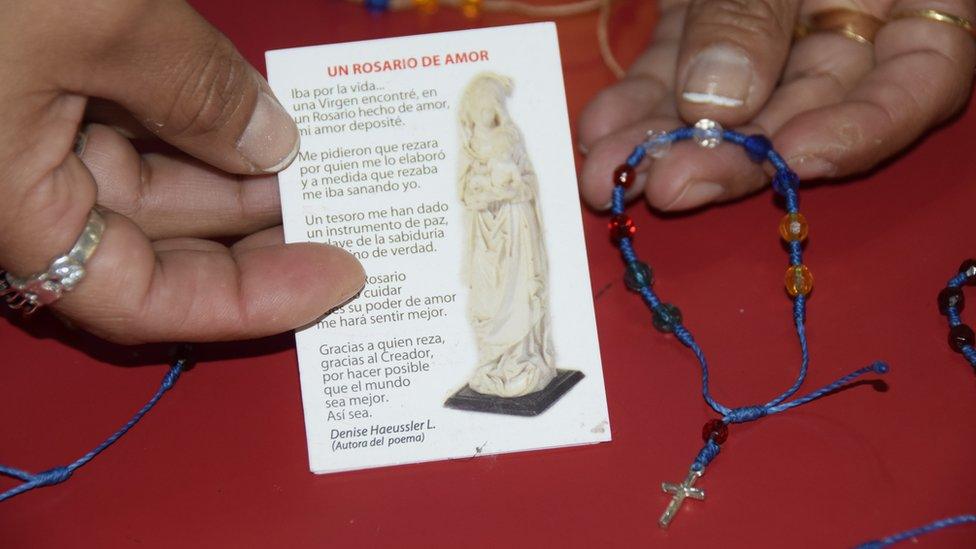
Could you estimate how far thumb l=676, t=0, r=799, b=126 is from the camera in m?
1.28

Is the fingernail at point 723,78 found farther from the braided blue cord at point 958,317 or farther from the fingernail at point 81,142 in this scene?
the fingernail at point 81,142

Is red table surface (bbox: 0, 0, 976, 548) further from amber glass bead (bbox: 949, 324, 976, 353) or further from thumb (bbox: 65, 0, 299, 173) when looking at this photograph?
thumb (bbox: 65, 0, 299, 173)

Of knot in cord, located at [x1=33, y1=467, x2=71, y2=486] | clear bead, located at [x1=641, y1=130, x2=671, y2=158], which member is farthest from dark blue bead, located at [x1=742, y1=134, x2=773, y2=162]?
knot in cord, located at [x1=33, y1=467, x2=71, y2=486]

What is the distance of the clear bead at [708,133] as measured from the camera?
4.32 feet

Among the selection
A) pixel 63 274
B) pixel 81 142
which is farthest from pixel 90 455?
pixel 81 142

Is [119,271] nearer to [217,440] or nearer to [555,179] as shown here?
[217,440]

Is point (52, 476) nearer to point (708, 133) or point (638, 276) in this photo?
point (638, 276)

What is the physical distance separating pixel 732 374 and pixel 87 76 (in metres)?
0.92

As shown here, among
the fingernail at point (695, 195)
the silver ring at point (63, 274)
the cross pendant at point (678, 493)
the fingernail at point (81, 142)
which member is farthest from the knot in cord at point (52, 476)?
the fingernail at point (695, 195)

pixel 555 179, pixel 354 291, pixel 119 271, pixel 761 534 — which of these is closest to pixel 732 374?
pixel 761 534

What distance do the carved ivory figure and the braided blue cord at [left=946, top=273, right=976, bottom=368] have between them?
0.57m

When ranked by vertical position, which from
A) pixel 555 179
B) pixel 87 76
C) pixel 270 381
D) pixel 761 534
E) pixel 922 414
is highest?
pixel 87 76

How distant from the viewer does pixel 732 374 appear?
1271 mm

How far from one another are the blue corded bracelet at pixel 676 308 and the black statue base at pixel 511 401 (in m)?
0.18
